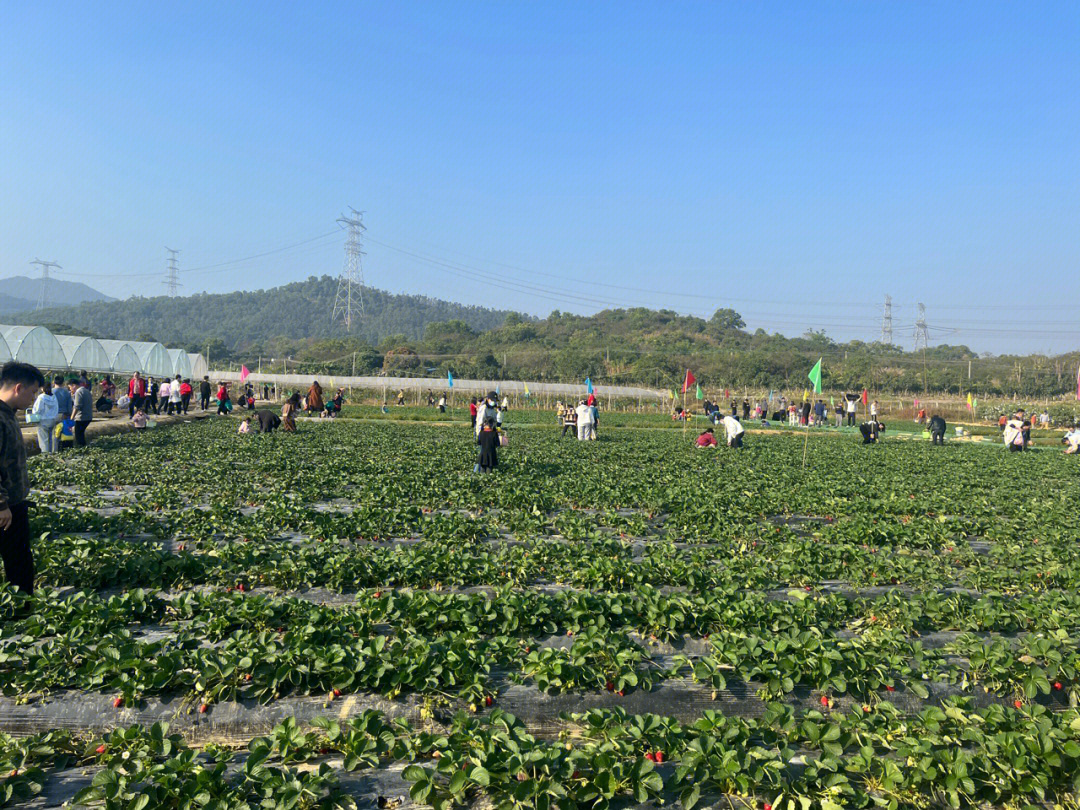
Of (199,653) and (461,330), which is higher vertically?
(461,330)

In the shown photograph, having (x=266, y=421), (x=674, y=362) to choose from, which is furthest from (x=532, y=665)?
(x=674, y=362)

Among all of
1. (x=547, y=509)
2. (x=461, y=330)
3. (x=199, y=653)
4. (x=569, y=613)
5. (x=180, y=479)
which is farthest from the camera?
(x=461, y=330)

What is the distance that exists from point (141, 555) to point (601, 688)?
528 centimetres

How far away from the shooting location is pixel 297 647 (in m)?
5.36

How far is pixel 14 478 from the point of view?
21.7ft

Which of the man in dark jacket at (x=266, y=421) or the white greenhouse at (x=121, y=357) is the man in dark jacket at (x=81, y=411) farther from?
the white greenhouse at (x=121, y=357)

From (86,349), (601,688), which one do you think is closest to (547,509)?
(601,688)

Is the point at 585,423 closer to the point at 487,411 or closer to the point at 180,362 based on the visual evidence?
the point at 487,411

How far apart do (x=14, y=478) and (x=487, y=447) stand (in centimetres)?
1134

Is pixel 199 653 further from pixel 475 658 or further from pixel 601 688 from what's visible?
pixel 601 688

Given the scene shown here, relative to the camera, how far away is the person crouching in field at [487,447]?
1736cm

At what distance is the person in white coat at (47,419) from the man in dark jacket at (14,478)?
12461 millimetres

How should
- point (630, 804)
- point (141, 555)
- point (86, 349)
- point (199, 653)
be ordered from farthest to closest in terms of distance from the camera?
1. point (86, 349)
2. point (141, 555)
3. point (199, 653)
4. point (630, 804)

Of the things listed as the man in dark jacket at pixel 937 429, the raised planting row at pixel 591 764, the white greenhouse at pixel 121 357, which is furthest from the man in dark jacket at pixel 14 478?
the white greenhouse at pixel 121 357
